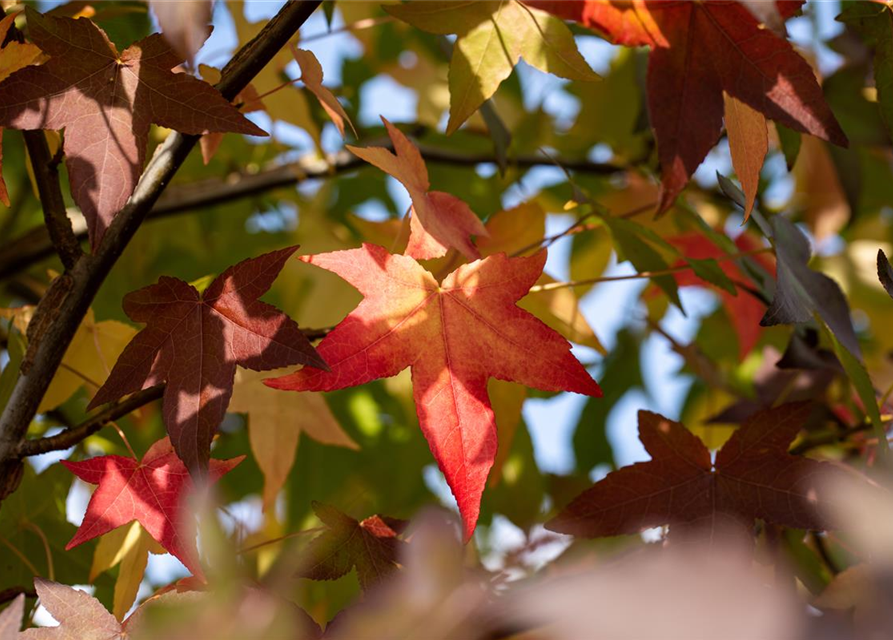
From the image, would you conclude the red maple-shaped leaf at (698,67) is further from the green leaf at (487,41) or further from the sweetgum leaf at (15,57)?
the sweetgum leaf at (15,57)

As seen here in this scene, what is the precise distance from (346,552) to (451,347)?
0.53 feet

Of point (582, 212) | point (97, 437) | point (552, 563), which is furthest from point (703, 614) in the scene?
point (97, 437)

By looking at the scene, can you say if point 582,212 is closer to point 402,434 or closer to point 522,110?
point 402,434

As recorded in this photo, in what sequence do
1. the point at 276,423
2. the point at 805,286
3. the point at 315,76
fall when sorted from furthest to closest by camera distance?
the point at 276,423, the point at 805,286, the point at 315,76

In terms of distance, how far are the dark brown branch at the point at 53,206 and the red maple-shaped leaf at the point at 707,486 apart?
391mm

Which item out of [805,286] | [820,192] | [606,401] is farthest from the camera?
[606,401]

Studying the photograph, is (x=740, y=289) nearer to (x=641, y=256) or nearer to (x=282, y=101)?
(x=641, y=256)

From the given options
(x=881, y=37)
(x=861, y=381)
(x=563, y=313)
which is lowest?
(x=563, y=313)

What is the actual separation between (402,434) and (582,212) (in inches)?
27.1

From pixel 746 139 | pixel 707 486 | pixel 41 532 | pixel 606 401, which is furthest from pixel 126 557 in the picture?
pixel 606 401

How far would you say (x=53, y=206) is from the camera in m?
0.58

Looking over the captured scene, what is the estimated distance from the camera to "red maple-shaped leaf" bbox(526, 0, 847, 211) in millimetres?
613

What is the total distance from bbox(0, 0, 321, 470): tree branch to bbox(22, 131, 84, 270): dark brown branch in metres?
0.01

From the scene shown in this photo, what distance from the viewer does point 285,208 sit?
1.77 metres
